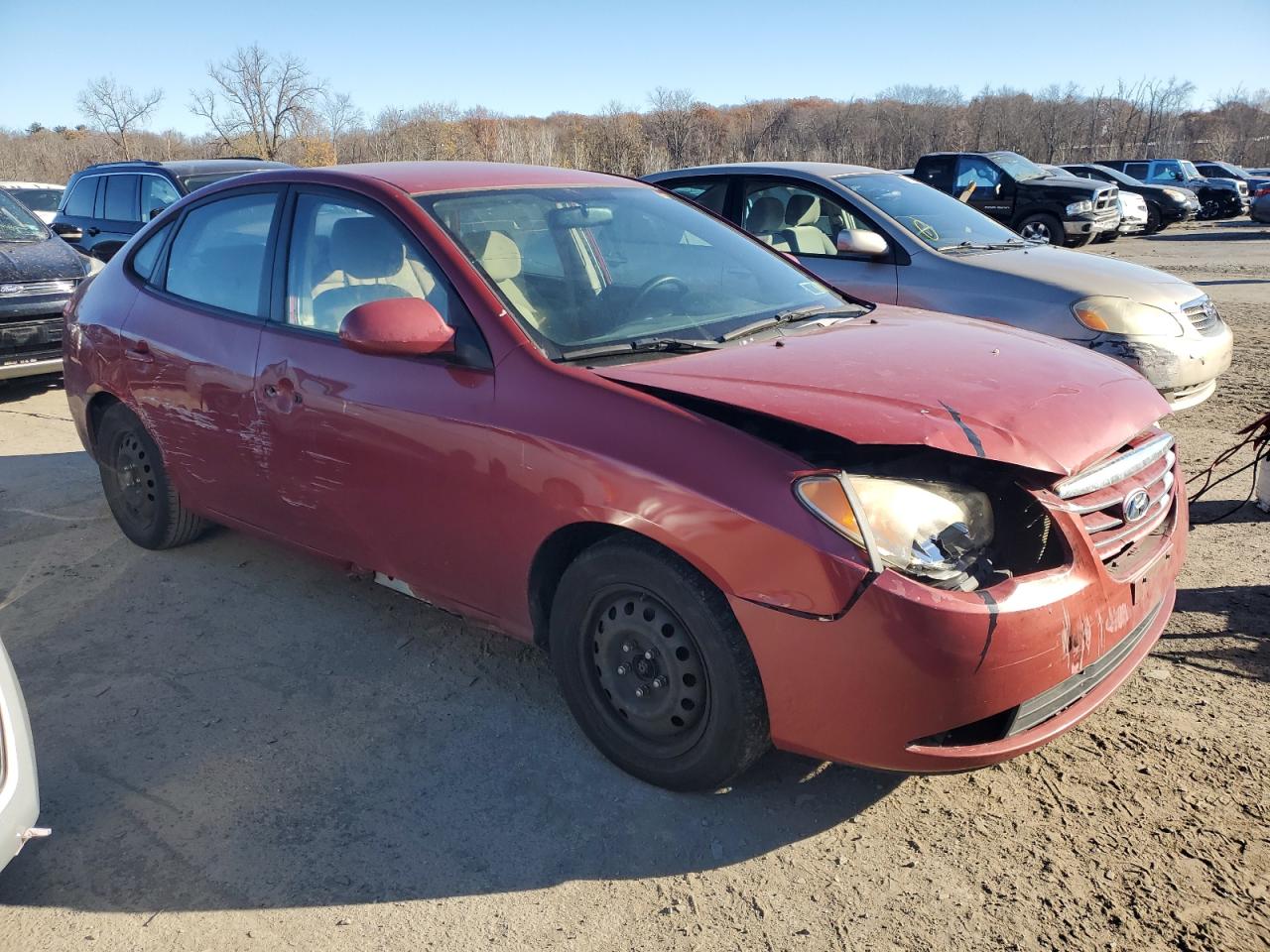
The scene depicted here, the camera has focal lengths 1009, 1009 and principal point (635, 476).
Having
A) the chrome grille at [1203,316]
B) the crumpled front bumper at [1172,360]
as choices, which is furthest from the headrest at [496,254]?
the chrome grille at [1203,316]

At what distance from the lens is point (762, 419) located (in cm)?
259

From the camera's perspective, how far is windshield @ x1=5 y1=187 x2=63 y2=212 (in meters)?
15.2

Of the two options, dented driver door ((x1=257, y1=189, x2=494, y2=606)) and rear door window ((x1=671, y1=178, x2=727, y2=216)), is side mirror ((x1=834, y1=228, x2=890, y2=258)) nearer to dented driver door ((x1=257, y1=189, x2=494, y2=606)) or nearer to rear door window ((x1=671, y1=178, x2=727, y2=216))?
rear door window ((x1=671, y1=178, x2=727, y2=216))

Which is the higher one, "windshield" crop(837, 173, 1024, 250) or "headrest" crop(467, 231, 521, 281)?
"windshield" crop(837, 173, 1024, 250)

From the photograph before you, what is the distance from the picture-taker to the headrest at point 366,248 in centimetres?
345

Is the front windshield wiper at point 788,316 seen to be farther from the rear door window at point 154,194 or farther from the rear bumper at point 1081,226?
the rear bumper at point 1081,226

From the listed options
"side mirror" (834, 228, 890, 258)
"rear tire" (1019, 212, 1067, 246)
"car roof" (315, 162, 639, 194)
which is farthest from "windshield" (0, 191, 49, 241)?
"rear tire" (1019, 212, 1067, 246)

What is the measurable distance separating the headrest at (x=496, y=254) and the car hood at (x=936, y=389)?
22.9 inches

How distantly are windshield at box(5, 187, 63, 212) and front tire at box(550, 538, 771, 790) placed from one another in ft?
51.4

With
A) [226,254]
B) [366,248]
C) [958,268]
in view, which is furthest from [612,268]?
[958,268]

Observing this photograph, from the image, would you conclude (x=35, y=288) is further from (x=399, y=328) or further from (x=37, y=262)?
(x=399, y=328)

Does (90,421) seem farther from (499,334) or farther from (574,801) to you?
(574,801)

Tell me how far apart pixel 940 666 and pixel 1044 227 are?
17.1m

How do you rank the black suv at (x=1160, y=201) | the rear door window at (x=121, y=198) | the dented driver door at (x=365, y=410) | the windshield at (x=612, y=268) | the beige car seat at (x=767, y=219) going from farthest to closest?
1. the black suv at (x=1160, y=201)
2. the rear door window at (x=121, y=198)
3. the beige car seat at (x=767, y=219)
4. the windshield at (x=612, y=268)
5. the dented driver door at (x=365, y=410)
